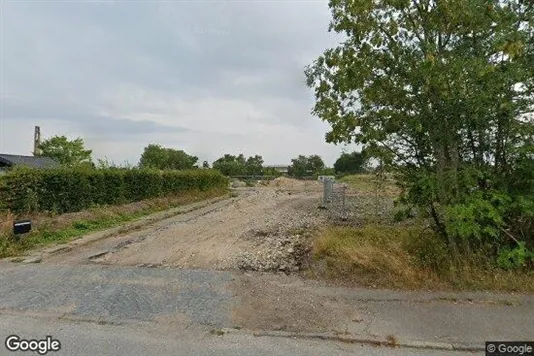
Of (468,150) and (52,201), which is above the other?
(468,150)

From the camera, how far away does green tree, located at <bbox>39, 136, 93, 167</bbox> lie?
3472 centimetres

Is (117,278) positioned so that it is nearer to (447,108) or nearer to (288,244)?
(288,244)

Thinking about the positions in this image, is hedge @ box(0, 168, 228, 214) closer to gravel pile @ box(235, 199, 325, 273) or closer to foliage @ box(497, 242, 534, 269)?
gravel pile @ box(235, 199, 325, 273)

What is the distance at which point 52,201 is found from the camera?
11.7 metres

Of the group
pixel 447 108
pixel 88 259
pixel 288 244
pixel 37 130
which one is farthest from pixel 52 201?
pixel 37 130

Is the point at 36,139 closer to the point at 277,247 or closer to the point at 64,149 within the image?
the point at 64,149

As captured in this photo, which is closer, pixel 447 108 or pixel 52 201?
pixel 447 108

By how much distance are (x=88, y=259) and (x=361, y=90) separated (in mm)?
6858

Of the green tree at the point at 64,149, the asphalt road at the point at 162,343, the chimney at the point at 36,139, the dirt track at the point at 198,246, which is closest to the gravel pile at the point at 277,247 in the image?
the dirt track at the point at 198,246

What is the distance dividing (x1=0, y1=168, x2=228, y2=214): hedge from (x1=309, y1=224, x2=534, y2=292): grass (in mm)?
9781

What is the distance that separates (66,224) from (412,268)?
33.4ft

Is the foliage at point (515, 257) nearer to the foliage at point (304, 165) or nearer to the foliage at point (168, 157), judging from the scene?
the foliage at point (168, 157)

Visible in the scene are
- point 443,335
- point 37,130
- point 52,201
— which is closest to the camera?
point 443,335
